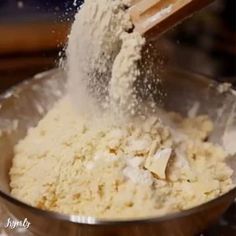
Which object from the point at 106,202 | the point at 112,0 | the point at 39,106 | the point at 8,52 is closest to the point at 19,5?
the point at 8,52

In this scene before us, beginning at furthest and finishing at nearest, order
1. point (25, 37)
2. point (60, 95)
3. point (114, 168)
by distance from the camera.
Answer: point (25, 37), point (60, 95), point (114, 168)

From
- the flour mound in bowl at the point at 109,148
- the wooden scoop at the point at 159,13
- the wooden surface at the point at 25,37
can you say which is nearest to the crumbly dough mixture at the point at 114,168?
the flour mound in bowl at the point at 109,148

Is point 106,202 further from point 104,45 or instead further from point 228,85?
point 228,85

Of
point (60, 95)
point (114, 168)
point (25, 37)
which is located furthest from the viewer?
point (25, 37)

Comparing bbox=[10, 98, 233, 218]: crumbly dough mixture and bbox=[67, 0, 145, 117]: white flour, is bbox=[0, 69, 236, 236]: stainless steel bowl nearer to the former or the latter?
bbox=[10, 98, 233, 218]: crumbly dough mixture

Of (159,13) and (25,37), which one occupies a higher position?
(25,37)

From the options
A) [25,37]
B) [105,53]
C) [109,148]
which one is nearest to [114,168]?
[109,148]

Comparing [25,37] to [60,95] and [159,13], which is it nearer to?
[60,95]
